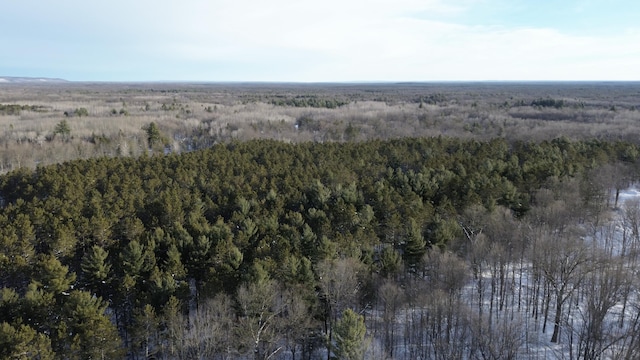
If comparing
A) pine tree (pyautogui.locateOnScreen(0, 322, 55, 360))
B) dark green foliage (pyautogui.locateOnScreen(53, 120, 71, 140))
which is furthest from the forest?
dark green foliage (pyautogui.locateOnScreen(53, 120, 71, 140))

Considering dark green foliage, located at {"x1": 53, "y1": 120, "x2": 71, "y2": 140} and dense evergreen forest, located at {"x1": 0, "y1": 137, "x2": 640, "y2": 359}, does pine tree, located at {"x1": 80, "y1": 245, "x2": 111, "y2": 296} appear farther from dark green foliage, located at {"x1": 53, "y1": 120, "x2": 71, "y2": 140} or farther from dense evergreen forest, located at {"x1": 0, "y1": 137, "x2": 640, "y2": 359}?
dark green foliage, located at {"x1": 53, "y1": 120, "x2": 71, "y2": 140}

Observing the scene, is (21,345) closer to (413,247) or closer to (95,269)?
(95,269)

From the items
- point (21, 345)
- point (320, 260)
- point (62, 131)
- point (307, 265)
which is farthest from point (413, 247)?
point (62, 131)

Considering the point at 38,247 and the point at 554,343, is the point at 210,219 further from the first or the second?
the point at 554,343

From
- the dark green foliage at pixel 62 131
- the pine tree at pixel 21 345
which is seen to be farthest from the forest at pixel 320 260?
the dark green foliage at pixel 62 131

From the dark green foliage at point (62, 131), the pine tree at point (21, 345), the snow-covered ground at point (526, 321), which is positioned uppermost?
the dark green foliage at point (62, 131)

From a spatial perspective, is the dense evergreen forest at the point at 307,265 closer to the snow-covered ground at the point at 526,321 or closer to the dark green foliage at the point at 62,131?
the snow-covered ground at the point at 526,321
